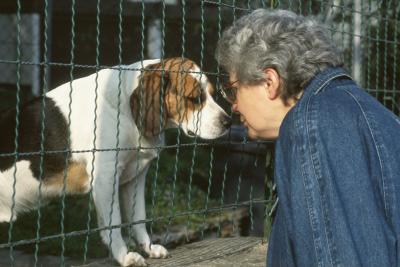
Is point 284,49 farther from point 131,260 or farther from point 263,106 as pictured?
point 131,260

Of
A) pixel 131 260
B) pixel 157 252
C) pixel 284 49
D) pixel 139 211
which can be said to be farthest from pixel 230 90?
pixel 139 211

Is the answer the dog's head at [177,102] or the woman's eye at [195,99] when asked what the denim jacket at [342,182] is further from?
the woman's eye at [195,99]

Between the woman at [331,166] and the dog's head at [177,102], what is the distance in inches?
84.3

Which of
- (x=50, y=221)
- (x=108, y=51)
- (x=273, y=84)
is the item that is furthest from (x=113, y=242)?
(x=108, y=51)

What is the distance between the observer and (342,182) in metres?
2.02

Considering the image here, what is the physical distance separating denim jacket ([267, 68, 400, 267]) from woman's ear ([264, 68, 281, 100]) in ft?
0.71

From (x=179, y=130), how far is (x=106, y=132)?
0.48m

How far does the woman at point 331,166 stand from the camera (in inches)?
79.1

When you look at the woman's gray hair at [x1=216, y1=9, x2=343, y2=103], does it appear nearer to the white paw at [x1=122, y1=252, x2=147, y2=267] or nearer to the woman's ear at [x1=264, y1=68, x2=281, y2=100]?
the woman's ear at [x1=264, y1=68, x2=281, y2=100]

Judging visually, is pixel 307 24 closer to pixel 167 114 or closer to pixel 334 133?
pixel 334 133

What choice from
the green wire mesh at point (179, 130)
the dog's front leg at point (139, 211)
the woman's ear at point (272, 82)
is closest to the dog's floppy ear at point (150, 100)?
the green wire mesh at point (179, 130)

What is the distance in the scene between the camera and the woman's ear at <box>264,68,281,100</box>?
2340 millimetres

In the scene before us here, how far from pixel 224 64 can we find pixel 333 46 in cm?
39

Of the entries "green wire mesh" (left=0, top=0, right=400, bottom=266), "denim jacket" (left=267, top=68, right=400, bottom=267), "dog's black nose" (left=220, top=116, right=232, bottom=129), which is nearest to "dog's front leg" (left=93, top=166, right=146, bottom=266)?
"green wire mesh" (left=0, top=0, right=400, bottom=266)
